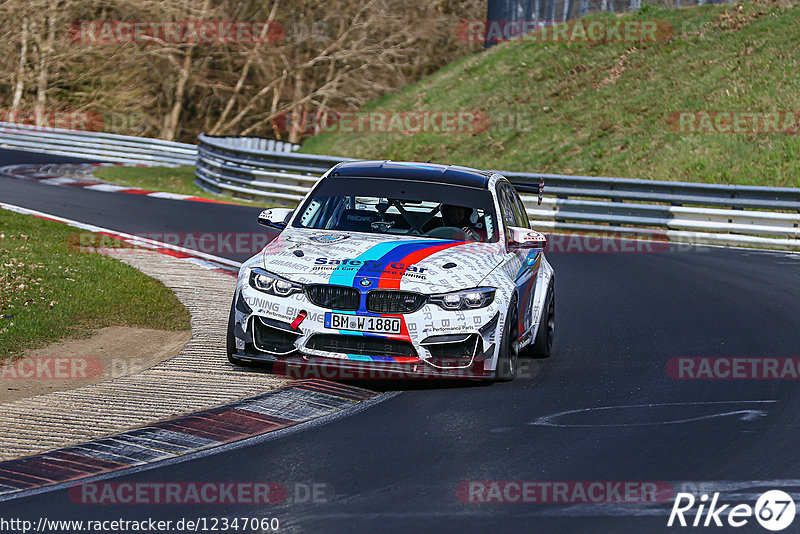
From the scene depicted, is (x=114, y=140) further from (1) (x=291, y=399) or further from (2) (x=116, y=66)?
(1) (x=291, y=399)

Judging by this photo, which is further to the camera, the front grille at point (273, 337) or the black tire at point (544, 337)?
the black tire at point (544, 337)

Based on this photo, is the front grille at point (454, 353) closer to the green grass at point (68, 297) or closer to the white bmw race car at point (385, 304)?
the white bmw race car at point (385, 304)

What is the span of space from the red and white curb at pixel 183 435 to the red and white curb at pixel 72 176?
1532 cm

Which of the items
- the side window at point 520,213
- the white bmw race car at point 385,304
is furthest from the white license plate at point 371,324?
the side window at point 520,213

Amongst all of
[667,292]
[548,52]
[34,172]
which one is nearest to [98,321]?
[667,292]

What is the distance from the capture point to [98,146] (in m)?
33.9

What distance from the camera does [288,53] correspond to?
46.1 metres

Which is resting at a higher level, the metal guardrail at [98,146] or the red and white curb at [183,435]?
the metal guardrail at [98,146]

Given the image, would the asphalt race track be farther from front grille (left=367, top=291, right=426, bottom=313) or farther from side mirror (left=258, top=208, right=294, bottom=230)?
side mirror (left=258, top=208, right=294, bottom=230)

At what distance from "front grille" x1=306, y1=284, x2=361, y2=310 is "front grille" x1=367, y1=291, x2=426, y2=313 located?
0.11m

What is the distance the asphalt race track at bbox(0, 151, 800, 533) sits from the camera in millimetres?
5582

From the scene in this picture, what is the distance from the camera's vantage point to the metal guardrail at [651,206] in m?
19.5

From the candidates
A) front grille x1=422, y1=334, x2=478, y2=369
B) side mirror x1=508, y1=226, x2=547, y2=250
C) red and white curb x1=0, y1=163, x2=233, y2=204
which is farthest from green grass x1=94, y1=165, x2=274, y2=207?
front grille x1=422, y1=334, x2=478, y2=369

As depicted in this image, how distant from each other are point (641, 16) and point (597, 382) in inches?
1130
